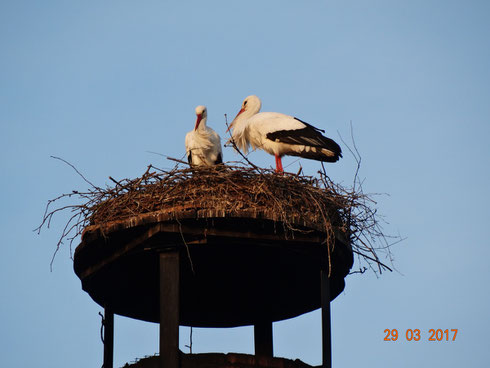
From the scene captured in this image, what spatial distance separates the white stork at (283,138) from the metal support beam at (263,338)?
2090 millimetres

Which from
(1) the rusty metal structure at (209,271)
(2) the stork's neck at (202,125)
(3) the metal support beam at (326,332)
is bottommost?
(3) the metal support beam at (326,332)

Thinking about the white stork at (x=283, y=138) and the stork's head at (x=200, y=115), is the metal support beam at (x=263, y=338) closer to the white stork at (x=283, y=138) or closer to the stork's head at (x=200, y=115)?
the white stork at (x=283, y=138)

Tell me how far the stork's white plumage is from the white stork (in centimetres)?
42

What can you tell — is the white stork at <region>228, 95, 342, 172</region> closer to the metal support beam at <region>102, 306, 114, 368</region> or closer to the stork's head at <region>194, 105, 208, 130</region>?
the stork's head at <region>194, 105, 208, 130</region>

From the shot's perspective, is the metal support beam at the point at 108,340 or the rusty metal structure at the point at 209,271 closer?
the rusty metal structure at the point at 209,271

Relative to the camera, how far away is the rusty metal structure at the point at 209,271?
352 inches

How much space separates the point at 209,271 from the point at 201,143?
2.53m

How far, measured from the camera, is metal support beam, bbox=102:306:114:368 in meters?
9.98

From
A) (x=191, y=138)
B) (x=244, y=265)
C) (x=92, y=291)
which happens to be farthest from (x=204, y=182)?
(x=191, y=138)

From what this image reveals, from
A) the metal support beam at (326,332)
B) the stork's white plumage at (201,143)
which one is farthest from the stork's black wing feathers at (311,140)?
the metal support beam at (326,332)

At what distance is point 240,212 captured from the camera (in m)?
8.91

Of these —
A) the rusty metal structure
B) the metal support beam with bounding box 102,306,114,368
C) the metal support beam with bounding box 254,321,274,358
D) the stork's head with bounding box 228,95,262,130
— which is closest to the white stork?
the stork's head with bounding box 228,95,262,130

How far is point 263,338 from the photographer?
1083 centimetres

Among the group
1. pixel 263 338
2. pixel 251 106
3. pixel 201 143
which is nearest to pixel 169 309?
pixel 263 338
